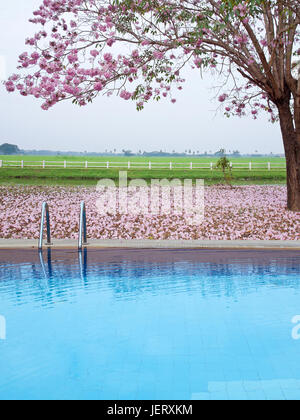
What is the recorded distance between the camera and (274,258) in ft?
34.1

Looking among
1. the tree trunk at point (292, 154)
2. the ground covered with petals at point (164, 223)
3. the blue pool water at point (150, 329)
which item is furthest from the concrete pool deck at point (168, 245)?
the tree trunk at point (292, 154)

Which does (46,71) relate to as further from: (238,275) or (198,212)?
(238,275)

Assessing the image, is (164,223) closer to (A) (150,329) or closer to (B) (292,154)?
(B) (292,154)

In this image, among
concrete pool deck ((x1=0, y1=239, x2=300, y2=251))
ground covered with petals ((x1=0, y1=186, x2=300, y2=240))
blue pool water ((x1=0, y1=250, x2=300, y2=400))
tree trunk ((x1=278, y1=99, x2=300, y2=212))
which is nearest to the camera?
blue pool water ((x1=0, y1=250, x2=300, y2=400))

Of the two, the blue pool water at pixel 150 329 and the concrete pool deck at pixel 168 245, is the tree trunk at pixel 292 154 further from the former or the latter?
the blue pool water at pixel 150 329

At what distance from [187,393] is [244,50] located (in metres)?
13.3

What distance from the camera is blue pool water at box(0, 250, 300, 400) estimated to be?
15.6 feet

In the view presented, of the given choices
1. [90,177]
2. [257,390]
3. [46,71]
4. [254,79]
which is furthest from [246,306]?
[90,177]

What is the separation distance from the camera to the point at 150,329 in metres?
6.24

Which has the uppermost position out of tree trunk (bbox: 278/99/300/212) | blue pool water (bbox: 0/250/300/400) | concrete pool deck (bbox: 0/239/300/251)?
tree trunk (bbox: 278/99/300/212)

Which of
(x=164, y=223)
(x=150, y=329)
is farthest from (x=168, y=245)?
(x=150, y=329)

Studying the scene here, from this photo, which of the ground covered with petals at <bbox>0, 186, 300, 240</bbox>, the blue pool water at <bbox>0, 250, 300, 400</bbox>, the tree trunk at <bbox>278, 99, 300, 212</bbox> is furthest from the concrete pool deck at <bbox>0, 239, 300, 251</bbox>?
the tree trunk at <bbox>278, 99, 300, 212</bbox>

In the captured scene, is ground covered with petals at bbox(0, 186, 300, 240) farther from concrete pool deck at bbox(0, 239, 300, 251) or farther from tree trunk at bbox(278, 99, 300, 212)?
concrete pool deck at bbox(0, 239, 300, 251)

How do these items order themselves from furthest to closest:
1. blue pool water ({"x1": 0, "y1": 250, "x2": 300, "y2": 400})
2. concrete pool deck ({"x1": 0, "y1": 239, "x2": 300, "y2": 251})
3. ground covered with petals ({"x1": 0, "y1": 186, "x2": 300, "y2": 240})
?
ground covered with petals ({"x1": 0, "y1": 186, "x2": 300, "y2": 240}) < concrete pool deck ({"x1": 0, "y1": 239, "x2": 300, "y2": 251}) < blue pool water ({"x1": 0, "y1": 250, "x2": 300, "y2": 400})
